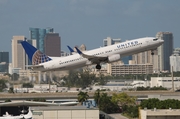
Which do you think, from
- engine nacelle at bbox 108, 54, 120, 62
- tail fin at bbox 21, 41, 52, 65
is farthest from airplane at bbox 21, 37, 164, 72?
tail fin at bbox 21, 41, 52, 65

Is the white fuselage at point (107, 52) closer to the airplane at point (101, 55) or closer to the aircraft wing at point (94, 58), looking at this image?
the airplane at point (101, 55)

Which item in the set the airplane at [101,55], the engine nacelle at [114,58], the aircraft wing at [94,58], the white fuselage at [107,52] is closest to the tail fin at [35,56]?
the airplane at [101,55]

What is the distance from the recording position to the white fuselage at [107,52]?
11394cm

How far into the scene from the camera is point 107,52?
114938 millimetres

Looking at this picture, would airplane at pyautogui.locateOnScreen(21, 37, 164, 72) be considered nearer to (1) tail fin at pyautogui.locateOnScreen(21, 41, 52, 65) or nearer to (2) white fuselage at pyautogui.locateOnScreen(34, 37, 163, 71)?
(2) white fuselage at pyautogui.locateOnScreen(34, 37, 163, 71)

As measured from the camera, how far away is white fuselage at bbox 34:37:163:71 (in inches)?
4486

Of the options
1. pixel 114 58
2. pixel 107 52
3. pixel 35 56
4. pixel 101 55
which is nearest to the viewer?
pixel 114 58

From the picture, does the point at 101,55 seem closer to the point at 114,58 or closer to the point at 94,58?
the point at 94,58

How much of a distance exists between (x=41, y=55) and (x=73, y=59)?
961 centimetres

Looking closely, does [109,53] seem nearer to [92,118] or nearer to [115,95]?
[92,118]

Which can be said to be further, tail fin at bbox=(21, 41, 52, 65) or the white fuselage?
tail fin at bbox=(21, 41, 52, 65)

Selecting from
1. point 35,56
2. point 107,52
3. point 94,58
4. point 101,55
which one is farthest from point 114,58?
point 35,56

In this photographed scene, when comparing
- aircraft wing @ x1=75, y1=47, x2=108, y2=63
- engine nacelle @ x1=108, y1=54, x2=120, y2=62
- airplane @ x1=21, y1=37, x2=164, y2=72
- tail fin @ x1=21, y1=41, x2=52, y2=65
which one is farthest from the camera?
tail fin @ x1=21, y1=41, x2=52, y2=65

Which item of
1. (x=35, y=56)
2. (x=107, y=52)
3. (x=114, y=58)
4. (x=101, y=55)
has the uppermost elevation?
(x=35, y=56)
